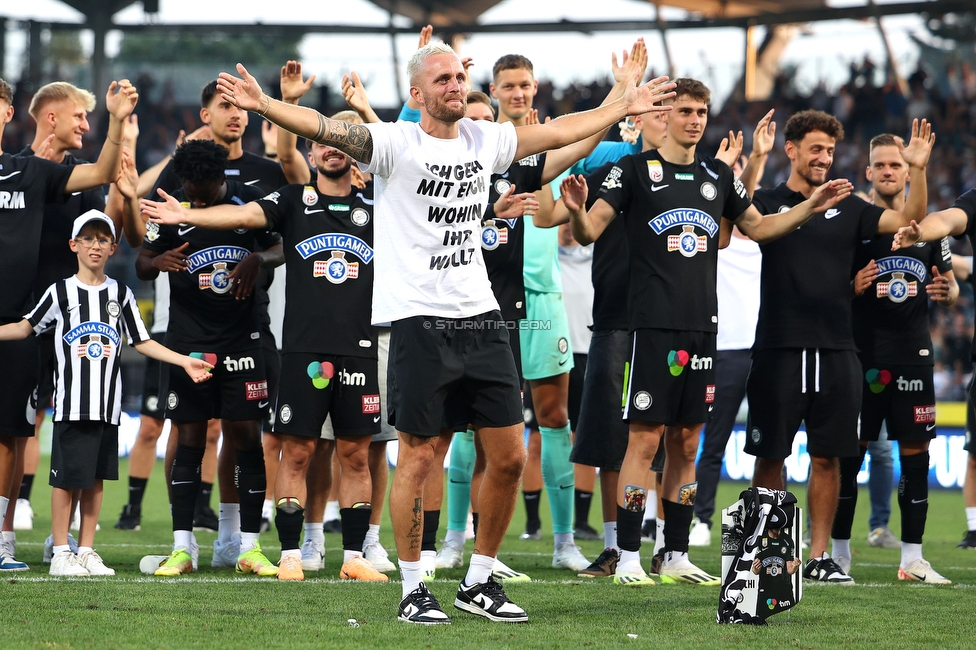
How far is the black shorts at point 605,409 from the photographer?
7336mm

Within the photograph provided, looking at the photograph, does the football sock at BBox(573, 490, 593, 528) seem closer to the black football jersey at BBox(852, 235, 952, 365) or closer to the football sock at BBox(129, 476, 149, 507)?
the black football jersey at BBox(852, 235, 952, 365)

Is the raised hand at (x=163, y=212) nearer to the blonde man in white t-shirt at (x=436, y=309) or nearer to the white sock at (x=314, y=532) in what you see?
the blonde man in white t-shirt at (x=436, y=309)

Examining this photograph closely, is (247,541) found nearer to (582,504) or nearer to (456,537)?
(456,537)

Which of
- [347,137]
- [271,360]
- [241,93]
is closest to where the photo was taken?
[241,93]

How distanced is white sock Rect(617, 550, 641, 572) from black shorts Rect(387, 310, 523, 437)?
153 centimetres

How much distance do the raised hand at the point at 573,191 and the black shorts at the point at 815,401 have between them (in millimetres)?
1634

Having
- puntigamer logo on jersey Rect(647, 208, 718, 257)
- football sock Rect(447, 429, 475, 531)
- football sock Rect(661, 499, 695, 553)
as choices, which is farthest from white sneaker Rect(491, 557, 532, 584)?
puntigamer logo on jersey Rect(647, 208, 718, 257)

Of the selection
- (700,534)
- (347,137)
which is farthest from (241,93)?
(700,534)

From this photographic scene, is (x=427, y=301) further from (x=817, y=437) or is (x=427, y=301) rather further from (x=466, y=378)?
(x=817, y=437)

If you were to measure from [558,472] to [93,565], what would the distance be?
9.31 feet

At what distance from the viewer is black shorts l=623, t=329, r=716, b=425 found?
248 inches

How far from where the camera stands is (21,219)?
6684 millimetres

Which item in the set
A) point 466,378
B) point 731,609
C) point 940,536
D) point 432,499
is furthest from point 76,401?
point 940,536

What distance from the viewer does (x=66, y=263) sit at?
7172 millimetres
